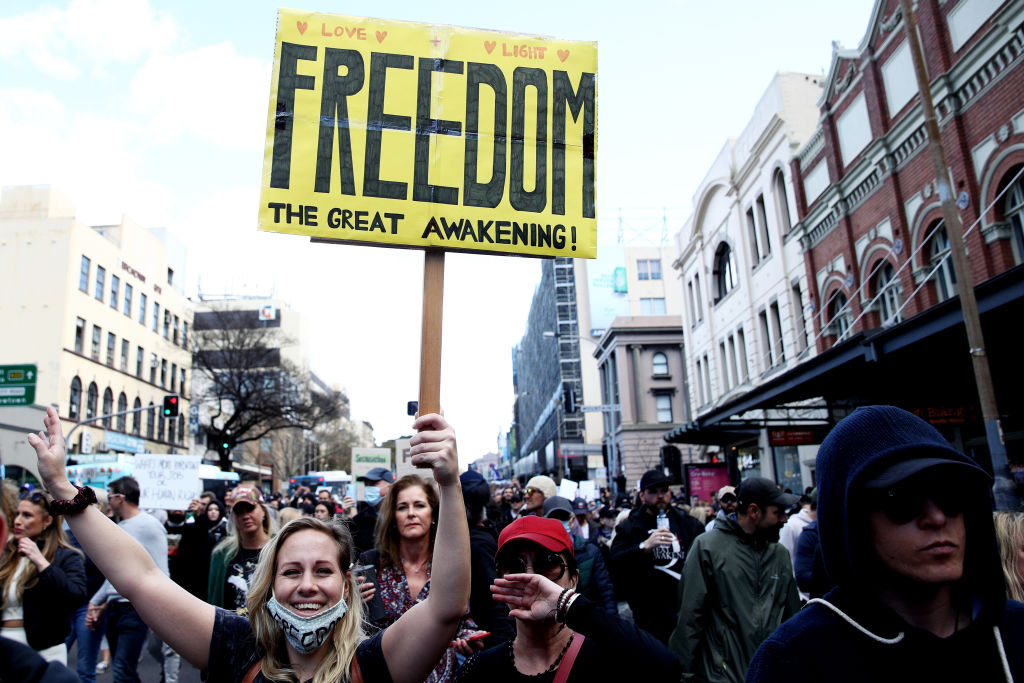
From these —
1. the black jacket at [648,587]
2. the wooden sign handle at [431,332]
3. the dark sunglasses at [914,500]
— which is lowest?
the black jacket at [648,587]

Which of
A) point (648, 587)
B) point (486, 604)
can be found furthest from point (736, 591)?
point (486, 604)

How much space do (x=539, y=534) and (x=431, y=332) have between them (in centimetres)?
96

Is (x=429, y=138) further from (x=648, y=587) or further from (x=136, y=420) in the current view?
(x=136, y=420)

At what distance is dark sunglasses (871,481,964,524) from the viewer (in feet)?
5.27

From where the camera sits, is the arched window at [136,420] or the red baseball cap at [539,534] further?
the arched window at [136,420]

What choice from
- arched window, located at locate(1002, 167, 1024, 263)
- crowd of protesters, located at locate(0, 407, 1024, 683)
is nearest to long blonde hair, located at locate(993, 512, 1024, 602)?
crowd of protesters, located at locate(0, 407, 1024, 683)

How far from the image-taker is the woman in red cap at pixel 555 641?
9.02 feet

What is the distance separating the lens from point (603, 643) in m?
2.88

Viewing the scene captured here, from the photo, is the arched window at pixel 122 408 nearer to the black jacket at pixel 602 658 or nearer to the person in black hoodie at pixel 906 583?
the black jacket at pixel 602 658

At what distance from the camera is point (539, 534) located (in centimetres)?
316

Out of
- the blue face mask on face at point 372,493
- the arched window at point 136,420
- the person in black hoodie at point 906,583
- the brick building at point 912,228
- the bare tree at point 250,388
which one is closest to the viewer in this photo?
the person in black hoodie at point 906,583

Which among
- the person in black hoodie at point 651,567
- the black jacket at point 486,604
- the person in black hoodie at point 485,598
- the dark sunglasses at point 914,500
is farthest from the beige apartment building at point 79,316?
the dark sunglasses at point 914,500

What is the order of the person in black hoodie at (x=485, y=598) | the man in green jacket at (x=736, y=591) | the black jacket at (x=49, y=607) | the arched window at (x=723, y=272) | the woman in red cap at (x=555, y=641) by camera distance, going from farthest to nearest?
1. the arched window at (x=723, y=272)
2. the man in green jacket at (x=736, y=591)
3. the black jacket at (x=49, y=607)
4. the person in black hoodie at (x=485, y=598)
5. the woman in red cap at (x=555, y=641)

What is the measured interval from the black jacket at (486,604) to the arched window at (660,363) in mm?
49634
